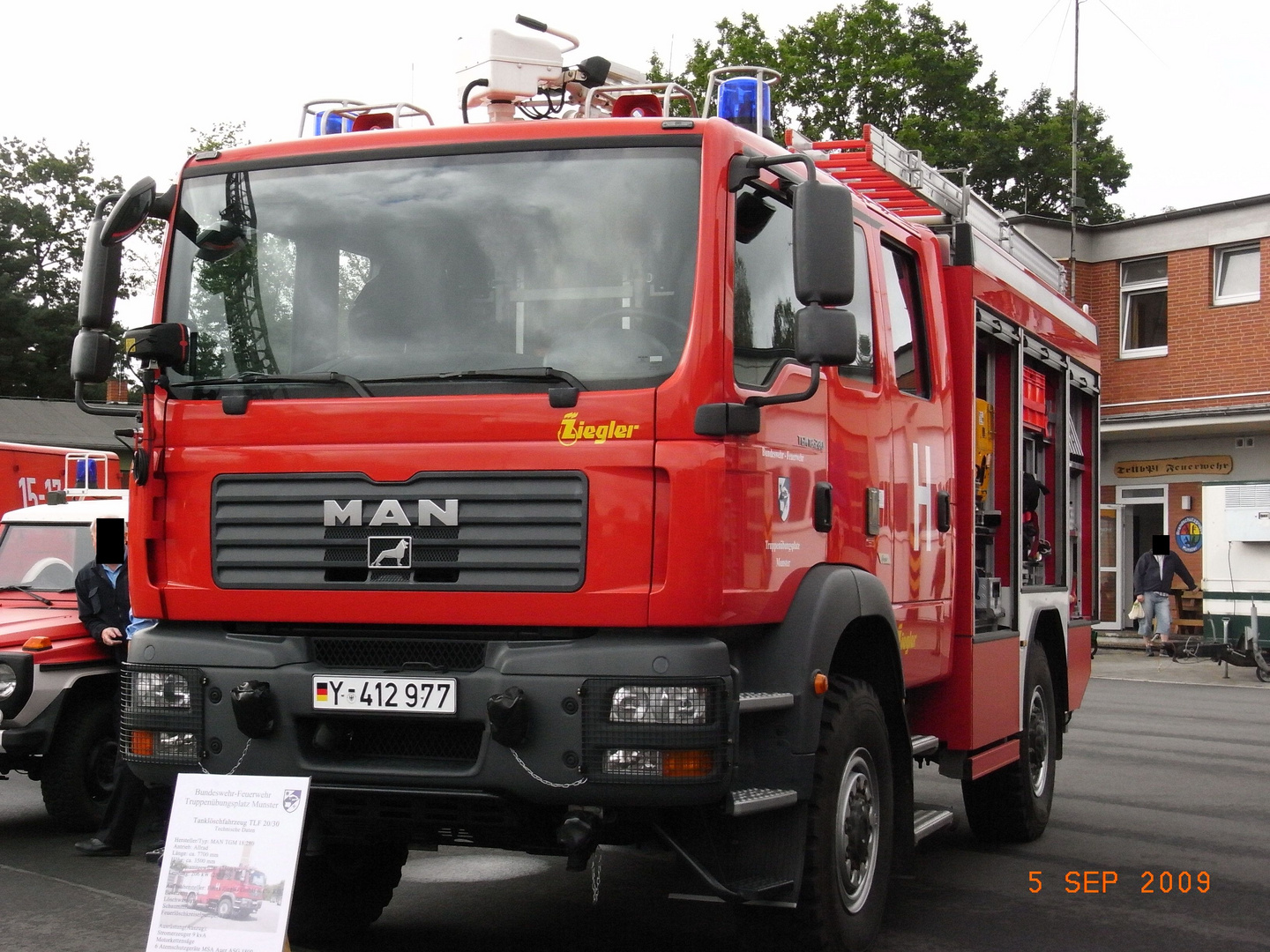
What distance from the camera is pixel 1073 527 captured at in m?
9.70

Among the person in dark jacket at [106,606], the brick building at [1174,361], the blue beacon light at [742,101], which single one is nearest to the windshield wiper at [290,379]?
the blue beacon light at [742,101]

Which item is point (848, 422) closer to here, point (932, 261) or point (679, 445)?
point (679, 445)

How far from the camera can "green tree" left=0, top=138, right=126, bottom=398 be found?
5706 cm

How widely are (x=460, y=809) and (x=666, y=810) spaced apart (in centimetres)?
64

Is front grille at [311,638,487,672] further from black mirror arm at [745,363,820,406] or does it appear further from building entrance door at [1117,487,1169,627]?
building entrance door at [1117,487,1169,627]

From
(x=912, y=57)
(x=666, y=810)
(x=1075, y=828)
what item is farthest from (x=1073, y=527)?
(x=912, y=57)

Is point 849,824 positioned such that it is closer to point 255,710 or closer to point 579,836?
point 579,836

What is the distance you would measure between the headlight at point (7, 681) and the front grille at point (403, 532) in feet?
12.1

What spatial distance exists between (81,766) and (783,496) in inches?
203

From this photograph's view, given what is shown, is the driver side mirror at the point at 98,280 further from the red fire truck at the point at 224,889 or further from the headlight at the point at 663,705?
the headlight at the point at 663,705

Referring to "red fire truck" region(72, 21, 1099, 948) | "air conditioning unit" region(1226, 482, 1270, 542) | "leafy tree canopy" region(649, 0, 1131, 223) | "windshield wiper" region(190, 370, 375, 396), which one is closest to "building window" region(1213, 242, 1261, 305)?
"air conditioning unit" region(1226, 482, 1270, 542)

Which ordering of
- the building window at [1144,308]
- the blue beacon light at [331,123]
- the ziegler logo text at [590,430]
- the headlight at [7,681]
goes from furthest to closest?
the building window at [1144,308], the headlight at [7,681], the blue beacon light at [331,123], the ziegler logo text at [590,430]

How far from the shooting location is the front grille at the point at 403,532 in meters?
4.82

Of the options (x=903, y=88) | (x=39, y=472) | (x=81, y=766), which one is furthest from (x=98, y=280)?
(x=903, y=88)
